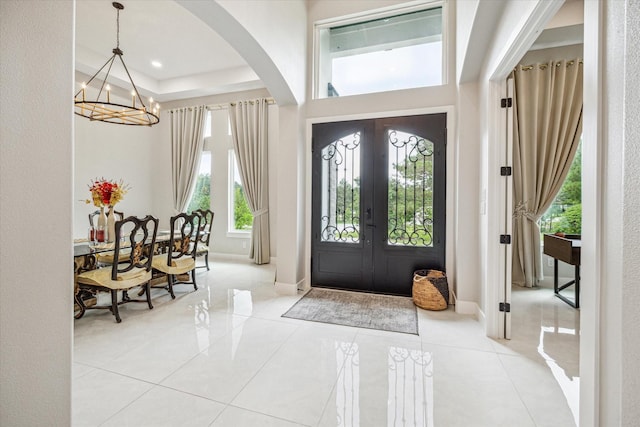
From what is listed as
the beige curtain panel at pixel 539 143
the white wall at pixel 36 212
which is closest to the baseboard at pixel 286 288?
the white wall at pixel 36 212

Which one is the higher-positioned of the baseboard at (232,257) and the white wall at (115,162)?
the white wall at (115,162)

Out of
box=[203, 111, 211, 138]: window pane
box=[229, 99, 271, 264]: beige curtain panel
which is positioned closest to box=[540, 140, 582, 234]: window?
box=[229, 99, 271, 264]: beige curtain panel

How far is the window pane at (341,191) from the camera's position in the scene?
377 cm

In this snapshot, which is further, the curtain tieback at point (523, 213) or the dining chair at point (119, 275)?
the curtain tieback at point (523, 213)

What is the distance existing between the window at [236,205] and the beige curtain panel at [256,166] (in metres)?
0.45

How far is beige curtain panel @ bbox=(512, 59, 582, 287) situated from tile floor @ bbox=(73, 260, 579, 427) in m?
1.17

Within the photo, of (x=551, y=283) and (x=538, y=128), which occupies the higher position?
(x=538, y=128)

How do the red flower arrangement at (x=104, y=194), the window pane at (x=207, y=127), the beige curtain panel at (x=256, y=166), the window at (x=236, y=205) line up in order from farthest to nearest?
the window pane at (x=207, y=127), the window at (x=236, y=205), the beige curtain panel at (x=256, y=166), the red flower arrangement at (x=104, y=194)

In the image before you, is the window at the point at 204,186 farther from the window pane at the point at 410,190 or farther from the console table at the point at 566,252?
the console table at the point at 566,252

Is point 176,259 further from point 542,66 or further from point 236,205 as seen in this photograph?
point 542,66

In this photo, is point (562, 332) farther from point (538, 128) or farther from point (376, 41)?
point (376, 41)

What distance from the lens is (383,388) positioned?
5.99 feet

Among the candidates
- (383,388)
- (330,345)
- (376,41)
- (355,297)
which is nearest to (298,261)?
(355,297)

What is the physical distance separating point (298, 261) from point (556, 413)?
9.33 ft
